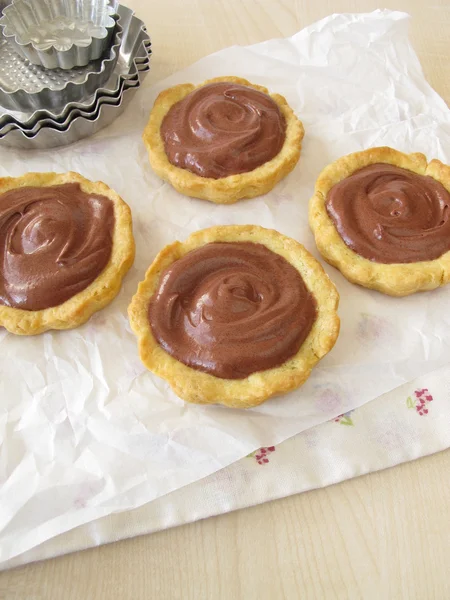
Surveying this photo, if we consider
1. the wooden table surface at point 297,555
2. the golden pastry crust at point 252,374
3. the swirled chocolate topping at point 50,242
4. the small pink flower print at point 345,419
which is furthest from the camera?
the swirled chocolate topping at point 50,242

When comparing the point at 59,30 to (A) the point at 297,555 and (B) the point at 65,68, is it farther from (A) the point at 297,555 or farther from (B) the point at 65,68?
(A) the point at 297,555

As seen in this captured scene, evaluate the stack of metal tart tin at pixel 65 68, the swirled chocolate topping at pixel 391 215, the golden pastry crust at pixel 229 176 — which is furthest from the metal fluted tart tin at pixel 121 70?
the swirled chocolate topping at pixel 391 215

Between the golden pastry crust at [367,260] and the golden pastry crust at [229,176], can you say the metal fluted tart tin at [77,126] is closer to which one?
the golden pastry crust at [229,176]

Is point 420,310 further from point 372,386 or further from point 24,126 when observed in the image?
point 24,126

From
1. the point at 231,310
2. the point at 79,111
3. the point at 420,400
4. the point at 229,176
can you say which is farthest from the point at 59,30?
the point at 420,400

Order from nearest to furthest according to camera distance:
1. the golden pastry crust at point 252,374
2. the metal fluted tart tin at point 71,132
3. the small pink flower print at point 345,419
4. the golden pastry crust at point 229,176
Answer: the golden pastry crust at point 252,374 < the small pink flower print at point 345,419 < the golden pastry crust at point 229,176 < the metal fluted tart tin at point 71,132

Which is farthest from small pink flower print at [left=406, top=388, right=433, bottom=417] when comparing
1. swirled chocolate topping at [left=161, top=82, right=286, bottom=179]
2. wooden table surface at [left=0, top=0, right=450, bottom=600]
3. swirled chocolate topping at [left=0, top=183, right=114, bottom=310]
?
swirled chocolate topping at [left=0, top=183, right=114, bottom=310]

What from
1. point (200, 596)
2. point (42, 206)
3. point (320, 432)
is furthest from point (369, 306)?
point (42, 206)
